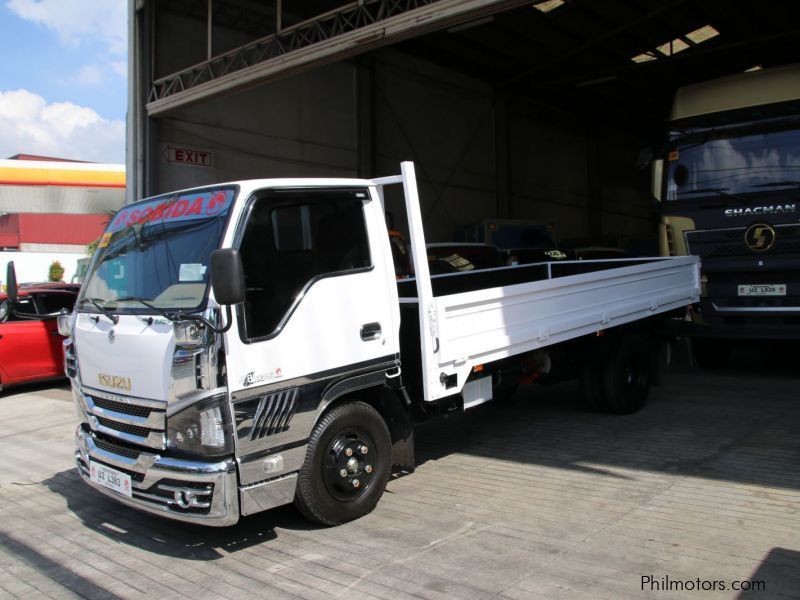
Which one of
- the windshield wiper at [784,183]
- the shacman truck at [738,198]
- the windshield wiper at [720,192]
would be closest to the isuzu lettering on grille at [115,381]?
the shacman truck at [738,198]

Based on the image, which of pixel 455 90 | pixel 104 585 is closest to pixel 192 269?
pixel 104 585

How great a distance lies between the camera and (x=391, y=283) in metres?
4.55

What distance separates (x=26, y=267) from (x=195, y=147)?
22.7m

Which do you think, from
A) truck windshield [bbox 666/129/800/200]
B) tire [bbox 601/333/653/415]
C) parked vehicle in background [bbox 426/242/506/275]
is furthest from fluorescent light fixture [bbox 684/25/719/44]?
tire [bbox 601/333/653/415]

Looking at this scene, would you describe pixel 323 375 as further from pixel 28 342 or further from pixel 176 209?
pixel 28 342

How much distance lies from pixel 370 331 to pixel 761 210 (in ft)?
18.2

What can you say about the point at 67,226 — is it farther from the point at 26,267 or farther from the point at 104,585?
the point at 104,585

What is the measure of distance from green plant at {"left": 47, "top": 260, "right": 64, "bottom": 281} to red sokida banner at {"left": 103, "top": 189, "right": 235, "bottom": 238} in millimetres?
30158

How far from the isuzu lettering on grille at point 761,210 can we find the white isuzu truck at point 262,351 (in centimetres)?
416

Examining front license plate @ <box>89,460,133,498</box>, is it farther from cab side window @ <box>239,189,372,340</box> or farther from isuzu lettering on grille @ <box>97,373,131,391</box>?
cab side window @ <box>239,189,372,340</box>

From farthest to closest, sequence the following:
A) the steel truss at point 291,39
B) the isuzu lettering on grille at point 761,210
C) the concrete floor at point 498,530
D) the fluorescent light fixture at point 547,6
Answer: the fluorescent light fixture at point 547,6 → the steel truss at point 291,39 → the isuzu lettering on grille at point 761,210 → the concrete floor at point 498,530

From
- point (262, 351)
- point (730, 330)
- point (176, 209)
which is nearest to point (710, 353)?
point (730, 330)

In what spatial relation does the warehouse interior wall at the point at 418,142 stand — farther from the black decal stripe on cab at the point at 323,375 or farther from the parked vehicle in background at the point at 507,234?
the black decal stripe on cab at the point at 323,375

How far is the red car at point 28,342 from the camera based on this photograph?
9570 mm
